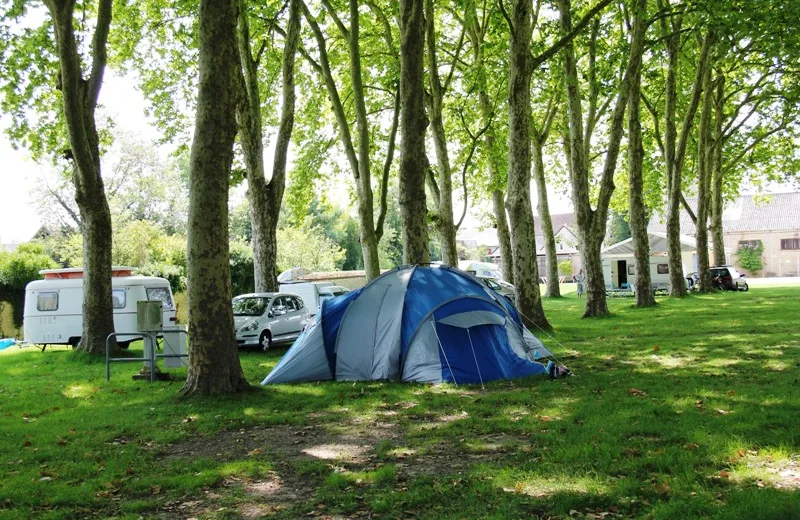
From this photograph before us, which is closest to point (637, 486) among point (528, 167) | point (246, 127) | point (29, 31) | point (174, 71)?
point (528, 167)

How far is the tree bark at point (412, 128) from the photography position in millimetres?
15422

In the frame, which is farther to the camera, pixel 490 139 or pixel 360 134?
pixel 490 139

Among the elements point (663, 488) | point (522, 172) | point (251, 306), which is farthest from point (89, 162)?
point (663, 488)

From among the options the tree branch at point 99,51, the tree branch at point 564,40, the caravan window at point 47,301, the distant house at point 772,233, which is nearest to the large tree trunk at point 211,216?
the tree branch at point 99,51

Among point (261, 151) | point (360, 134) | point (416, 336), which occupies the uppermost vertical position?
point (360, 134)

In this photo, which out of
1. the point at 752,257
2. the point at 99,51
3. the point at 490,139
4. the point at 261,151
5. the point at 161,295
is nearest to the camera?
the point at 99,51

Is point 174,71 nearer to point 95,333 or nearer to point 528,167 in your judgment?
point 95,333

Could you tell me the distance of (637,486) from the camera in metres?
5.39

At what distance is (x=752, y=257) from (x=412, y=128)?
6136 cm

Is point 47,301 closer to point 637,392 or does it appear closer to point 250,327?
point 250,327

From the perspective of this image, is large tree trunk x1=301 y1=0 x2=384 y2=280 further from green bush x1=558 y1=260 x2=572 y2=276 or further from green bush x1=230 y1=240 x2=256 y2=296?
green bush x1=558 y1=260 x2=572 y2=276

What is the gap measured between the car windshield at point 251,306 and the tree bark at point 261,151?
911 mm

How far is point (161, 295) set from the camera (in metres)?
21.8

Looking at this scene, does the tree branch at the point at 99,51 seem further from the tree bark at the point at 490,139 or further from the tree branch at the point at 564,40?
the tree branch at the point at 564,40
